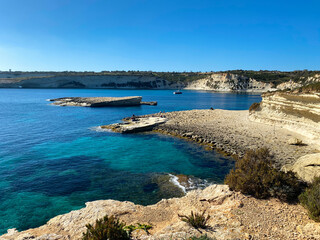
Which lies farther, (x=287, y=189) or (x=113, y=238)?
(x=287, y=189)

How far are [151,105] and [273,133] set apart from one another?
4561 centimetres

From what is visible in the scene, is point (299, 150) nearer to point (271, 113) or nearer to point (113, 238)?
point (271, 113)

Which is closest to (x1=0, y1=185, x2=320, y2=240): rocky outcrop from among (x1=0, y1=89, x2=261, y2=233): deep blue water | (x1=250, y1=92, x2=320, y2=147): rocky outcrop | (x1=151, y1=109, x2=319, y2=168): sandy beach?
(x1=0, y1=89, x2=261, y2=233): deep blue water

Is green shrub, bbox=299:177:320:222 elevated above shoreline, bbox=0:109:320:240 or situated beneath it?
elevated above

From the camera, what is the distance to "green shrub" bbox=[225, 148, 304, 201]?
346 inches

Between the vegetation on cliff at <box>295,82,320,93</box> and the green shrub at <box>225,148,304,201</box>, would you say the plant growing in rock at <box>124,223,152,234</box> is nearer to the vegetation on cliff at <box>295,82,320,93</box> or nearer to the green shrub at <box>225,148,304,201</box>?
the green shrub at <box>225,148,304,201</box>

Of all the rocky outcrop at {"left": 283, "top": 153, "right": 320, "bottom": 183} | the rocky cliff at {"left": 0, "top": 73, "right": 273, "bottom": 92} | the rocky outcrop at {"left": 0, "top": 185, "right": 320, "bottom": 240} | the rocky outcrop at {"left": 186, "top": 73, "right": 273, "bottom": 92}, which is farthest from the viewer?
the rocky cliff at {"left": 0, "top": 73, "right": 273, "bottom": 92}

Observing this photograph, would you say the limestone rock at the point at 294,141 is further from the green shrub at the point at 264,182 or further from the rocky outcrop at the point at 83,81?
the rocky outcrop at the point at 83,81

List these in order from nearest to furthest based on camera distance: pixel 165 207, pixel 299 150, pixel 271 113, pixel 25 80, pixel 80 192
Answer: pixel 165 207, pixel 80 192, pixel 299 150, pixel 271 113, pixel 25 80

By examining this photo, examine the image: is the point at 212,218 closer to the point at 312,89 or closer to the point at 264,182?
the point at 264,182

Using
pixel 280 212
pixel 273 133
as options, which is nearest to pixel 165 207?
pixel 280 212

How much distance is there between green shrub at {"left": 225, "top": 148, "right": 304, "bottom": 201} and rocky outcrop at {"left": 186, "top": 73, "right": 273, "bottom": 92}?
126251mm

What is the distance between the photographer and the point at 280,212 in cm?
786

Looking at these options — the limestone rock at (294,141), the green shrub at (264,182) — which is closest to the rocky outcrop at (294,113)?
the limestone rock at (294,141)
